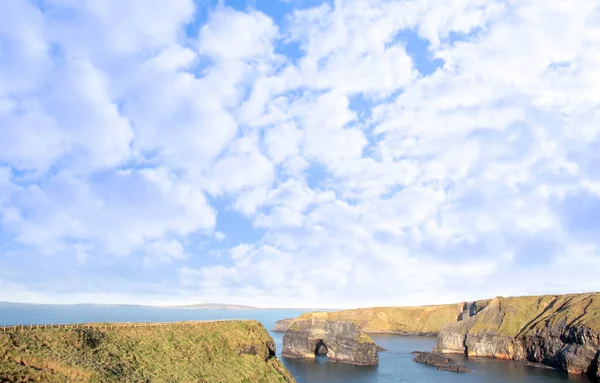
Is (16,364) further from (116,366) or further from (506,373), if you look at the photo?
(506,373)

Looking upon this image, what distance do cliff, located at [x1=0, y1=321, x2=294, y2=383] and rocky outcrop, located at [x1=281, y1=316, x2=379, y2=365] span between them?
40632 millimetres

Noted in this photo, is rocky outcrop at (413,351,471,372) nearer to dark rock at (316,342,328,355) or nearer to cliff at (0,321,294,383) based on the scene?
dark rock at (316,342,328,355)

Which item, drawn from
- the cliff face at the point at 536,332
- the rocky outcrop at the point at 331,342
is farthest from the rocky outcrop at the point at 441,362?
the cliff face at the point at 536,332

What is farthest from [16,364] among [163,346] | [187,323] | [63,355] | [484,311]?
[484,311]

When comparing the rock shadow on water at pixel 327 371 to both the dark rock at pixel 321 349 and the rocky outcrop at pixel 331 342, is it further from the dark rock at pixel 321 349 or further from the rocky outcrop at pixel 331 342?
the dark rock at pixel 321 349

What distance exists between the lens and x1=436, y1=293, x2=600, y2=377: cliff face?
339 ft

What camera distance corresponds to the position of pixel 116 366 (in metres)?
53.3

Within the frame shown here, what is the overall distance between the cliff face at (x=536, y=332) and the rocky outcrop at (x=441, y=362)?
20879 millimetres

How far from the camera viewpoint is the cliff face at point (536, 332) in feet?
339

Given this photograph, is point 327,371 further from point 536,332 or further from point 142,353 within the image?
point 536,332

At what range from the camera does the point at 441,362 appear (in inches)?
4616

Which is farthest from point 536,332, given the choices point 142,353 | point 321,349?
point 142,353

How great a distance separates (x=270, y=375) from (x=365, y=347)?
52438 millimetres

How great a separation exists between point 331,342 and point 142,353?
7297 cm
